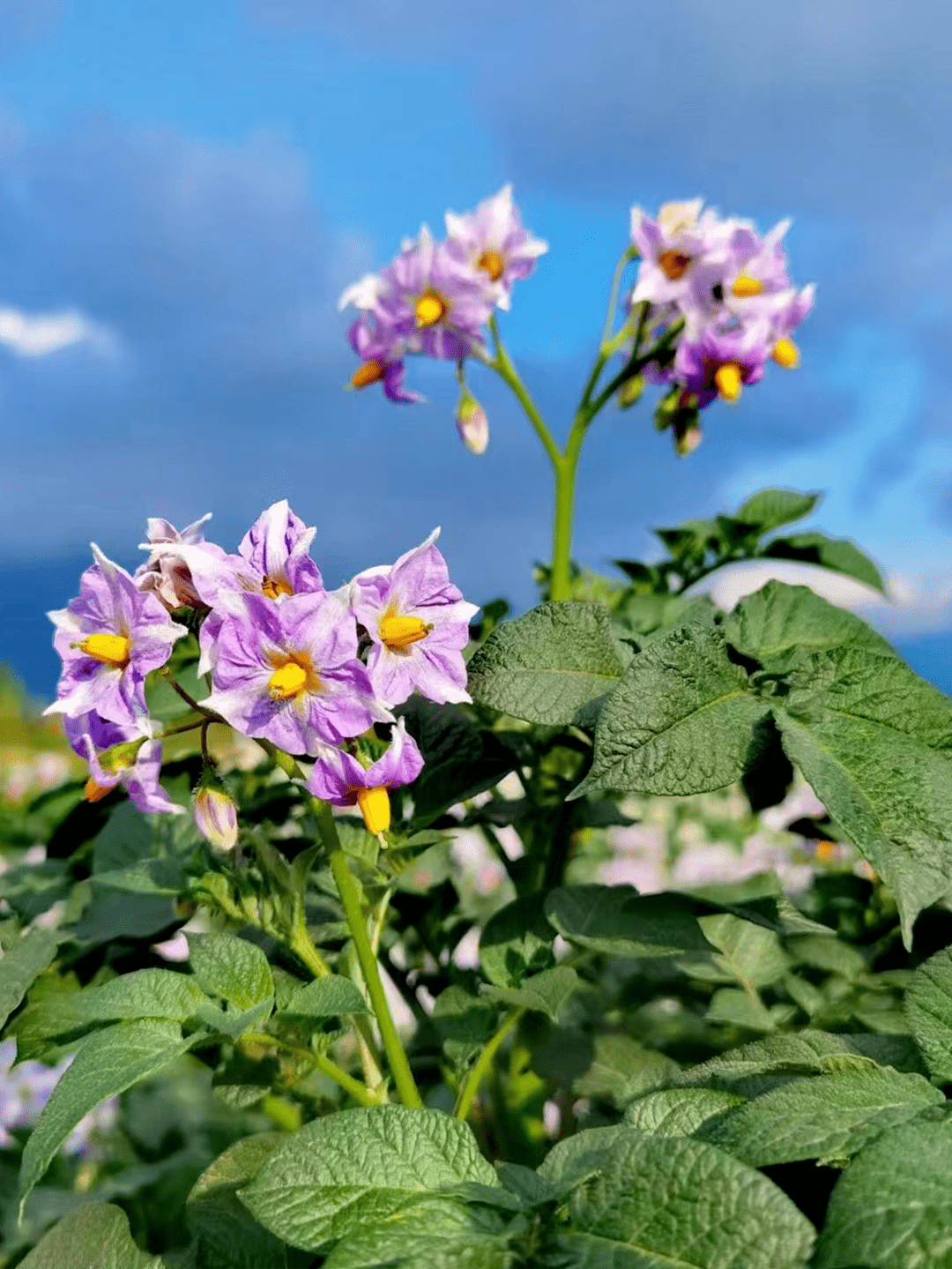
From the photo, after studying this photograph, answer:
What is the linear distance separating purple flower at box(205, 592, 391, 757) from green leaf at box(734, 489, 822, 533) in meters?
0.75

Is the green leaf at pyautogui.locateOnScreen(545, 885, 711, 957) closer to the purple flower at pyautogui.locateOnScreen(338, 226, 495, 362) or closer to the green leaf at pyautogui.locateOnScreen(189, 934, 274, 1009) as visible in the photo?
the green leaf at pyautogui.locateOnScreen(189, 934, 274, 1009)

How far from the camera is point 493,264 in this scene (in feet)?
6.11

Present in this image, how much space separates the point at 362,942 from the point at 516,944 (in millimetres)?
264

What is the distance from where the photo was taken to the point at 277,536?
1043 millimetres

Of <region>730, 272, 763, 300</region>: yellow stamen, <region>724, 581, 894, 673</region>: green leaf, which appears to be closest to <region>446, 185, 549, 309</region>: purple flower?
<region>730, 272, 763, 300</region>: yellow stamen

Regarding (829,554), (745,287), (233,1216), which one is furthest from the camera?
(745,287)

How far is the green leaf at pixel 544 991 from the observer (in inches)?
44.3

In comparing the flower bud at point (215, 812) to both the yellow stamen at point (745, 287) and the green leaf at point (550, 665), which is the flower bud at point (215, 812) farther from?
the yellow stamen at point (745, 287)

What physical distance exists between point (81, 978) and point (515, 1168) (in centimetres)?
83

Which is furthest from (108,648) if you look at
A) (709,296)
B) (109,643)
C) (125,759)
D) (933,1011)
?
(709,296)

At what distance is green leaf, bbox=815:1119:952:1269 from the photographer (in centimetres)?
63

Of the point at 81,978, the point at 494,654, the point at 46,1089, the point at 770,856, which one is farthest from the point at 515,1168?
the point at 770,856

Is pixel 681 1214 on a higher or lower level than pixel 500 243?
lower

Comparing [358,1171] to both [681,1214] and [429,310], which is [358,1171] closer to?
[681,1214]
